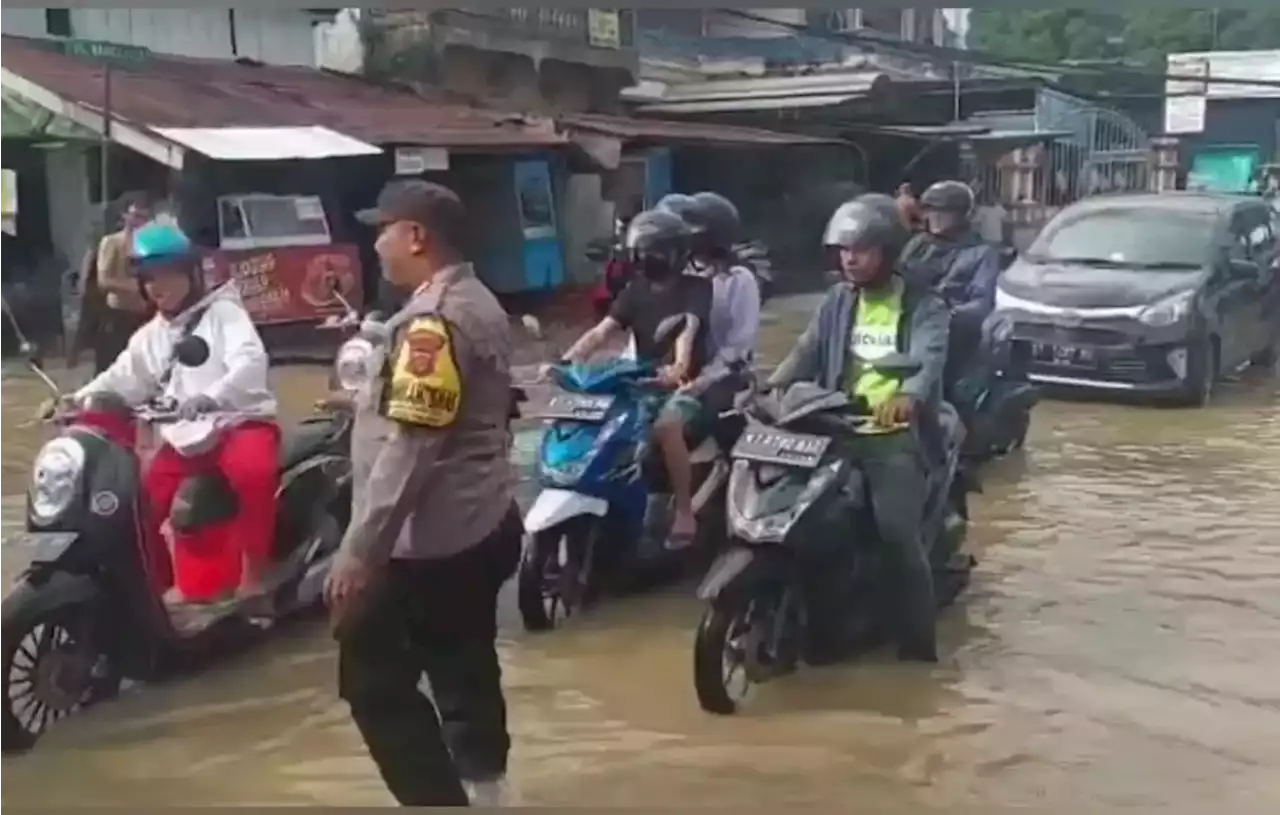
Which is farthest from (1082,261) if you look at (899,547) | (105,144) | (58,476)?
(58,476)

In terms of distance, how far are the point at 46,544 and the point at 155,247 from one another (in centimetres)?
63

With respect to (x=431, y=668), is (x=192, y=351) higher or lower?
higher

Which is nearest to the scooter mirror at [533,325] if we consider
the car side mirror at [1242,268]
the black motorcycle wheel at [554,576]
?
the black motorcycle wheel at [554,576]

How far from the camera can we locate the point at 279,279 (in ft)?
11.1

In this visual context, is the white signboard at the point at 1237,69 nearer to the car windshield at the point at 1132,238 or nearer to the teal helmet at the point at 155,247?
the car windshield at the point at 1132,238

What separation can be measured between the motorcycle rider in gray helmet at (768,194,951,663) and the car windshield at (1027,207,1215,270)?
0.35m

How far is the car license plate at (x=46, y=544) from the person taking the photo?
318 cm

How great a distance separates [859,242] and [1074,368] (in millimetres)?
664

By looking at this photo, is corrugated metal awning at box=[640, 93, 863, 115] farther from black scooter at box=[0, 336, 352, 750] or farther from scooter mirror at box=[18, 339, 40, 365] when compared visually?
scooter mirror at box=[18, 339, 40, 365]

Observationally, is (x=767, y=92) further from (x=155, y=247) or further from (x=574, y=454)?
(x=155, y=247)

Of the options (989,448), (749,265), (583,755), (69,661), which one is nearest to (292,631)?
(69,661)

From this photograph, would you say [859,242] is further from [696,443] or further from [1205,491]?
[1205,491]

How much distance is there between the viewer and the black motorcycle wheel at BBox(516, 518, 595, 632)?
11.6ft

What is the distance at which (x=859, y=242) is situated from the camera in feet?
11.2
